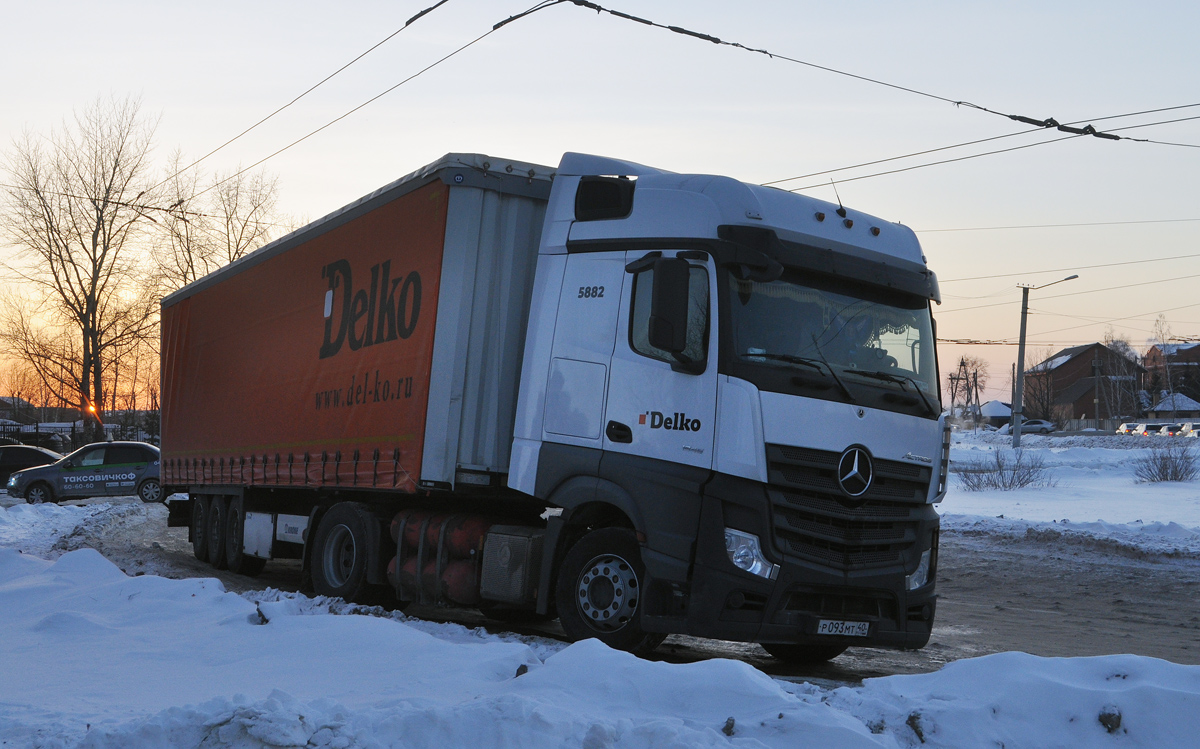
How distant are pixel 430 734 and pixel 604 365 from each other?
11.1 feet

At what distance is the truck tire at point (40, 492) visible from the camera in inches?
1034

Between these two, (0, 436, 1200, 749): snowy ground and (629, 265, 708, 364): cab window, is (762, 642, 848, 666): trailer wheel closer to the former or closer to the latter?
(0, 436, 1200, 749): snowy ground

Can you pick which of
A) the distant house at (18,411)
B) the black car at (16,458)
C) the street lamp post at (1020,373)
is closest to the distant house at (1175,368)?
the street lamp post at (1020,373)

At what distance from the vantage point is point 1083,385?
113188 mm

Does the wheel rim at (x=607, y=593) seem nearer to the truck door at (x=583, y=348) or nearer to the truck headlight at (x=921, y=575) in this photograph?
the truck door at (x=583, y=348)

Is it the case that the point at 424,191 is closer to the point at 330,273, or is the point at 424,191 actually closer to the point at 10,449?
the point at 330,273

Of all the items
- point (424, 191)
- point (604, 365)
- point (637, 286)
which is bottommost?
point (604, 365)

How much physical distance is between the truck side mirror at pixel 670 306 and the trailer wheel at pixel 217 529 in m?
9.43

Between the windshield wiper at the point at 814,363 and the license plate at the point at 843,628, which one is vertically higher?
the windshield wiper at the point at 814,363

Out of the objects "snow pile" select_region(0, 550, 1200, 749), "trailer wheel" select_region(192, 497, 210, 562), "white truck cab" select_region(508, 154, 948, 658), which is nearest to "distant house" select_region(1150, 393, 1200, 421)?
"trailer wheel" select_region(192, 497, 210, 562)

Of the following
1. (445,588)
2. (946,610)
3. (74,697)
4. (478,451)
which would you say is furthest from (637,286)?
(946,610)

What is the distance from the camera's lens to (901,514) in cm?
684

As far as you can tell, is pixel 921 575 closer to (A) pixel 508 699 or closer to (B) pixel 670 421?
(B) pixel 670 421

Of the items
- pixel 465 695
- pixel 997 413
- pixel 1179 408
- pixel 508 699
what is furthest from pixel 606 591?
pixel 997 413
